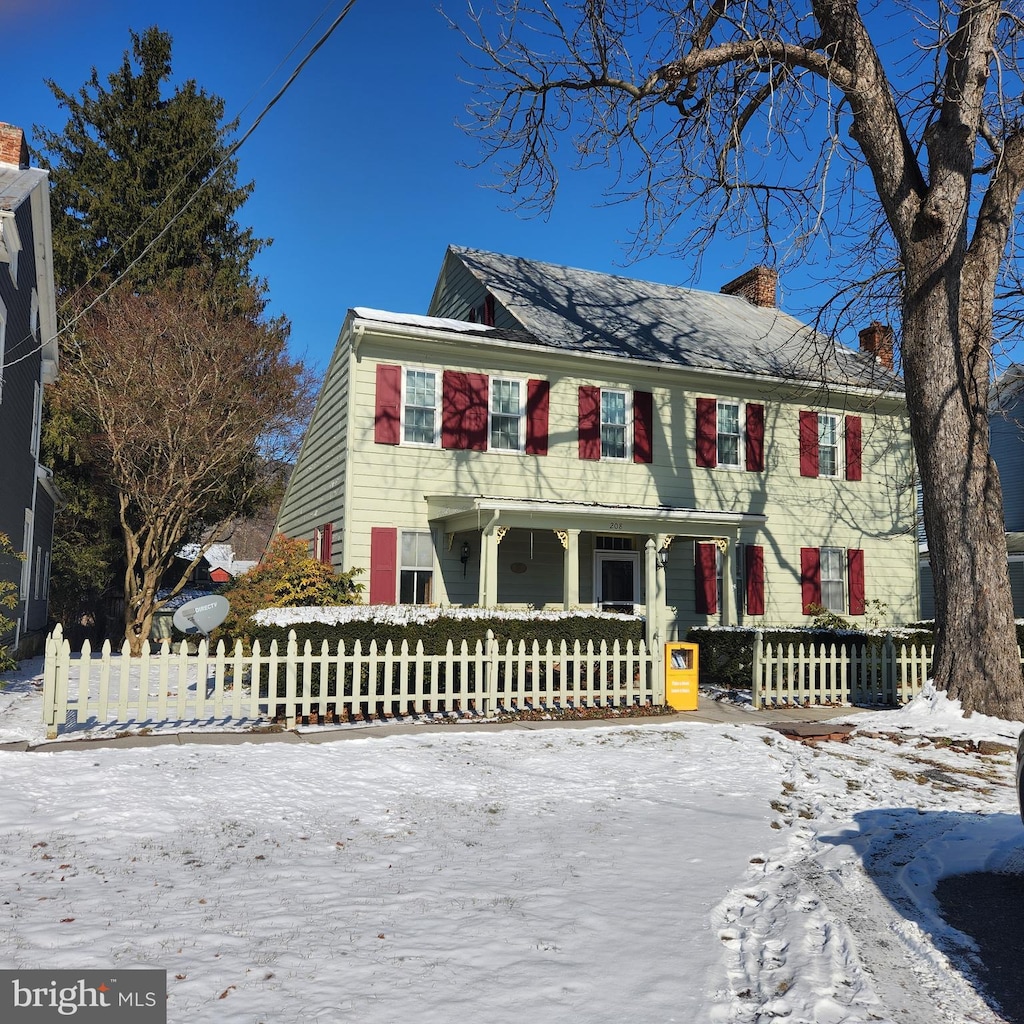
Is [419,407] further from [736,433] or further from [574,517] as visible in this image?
[736,433]

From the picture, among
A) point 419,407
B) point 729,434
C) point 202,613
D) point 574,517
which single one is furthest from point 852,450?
point 202,613

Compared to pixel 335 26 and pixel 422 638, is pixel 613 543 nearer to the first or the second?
pixel 422 638

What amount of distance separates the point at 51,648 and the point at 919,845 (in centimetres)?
812

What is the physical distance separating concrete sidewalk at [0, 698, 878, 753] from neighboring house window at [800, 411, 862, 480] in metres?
7.97

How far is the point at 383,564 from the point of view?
15.2 m

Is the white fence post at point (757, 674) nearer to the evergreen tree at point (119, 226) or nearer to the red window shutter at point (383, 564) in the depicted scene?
the red window shutter at point (383, 564)

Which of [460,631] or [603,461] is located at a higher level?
[603,461]

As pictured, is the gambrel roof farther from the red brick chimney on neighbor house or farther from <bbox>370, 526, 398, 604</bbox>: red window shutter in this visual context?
<bbox>370, 526, 398, 604</bbox>: red window shutter

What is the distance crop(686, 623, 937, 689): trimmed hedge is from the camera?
1367 cm

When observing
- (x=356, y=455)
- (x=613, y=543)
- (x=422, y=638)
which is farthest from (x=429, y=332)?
(x=422, y=638)

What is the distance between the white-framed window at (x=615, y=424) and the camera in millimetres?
17328

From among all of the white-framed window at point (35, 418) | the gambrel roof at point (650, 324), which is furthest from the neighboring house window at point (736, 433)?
the white-framed window at point (35, 418)

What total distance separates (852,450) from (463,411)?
31.7 feet

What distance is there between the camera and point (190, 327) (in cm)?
2159
